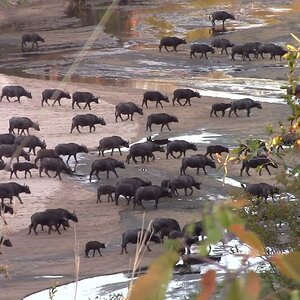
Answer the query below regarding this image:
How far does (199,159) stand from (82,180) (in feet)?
7.04

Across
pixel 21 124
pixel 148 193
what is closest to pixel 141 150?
pixel 148 193

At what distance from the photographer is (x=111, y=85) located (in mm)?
27547

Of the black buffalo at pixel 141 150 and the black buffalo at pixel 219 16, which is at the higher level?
the black buffalo at pixel 141 150

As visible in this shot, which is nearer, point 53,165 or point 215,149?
point 53,165

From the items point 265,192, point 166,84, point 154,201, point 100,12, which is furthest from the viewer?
point 100,12

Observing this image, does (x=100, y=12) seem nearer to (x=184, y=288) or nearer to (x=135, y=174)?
(x=135, y=174)

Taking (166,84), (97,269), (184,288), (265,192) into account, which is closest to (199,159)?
(265,192)

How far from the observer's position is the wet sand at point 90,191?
13.1 m

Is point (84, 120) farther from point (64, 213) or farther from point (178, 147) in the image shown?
point (64, 213)

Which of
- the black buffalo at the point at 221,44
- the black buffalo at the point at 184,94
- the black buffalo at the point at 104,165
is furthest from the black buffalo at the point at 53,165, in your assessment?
the black buffalo at the point at 221,44

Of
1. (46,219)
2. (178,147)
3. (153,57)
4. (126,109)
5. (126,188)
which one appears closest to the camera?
(46,219)

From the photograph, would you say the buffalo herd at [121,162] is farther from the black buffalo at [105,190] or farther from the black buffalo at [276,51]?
the black buffalo at [276,51]

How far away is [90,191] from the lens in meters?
17.3

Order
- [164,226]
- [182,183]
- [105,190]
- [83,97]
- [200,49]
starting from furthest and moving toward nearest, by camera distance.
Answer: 1. [200,49]
2. [83,97]
3. [182,183]
4. [105,190]
5. [164,226]
